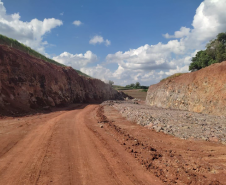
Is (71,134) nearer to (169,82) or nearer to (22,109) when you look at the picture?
(22,109)

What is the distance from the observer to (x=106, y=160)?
5129 mm

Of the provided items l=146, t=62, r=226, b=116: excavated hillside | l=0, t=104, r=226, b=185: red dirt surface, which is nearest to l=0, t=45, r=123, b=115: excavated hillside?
l=0, t=104, r=226, b=185: red dirt surface

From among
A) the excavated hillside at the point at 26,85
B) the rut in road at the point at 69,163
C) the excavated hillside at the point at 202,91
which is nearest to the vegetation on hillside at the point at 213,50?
the excavated hillside at the point at 202,91

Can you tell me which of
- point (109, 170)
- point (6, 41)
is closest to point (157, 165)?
point (109, 170)

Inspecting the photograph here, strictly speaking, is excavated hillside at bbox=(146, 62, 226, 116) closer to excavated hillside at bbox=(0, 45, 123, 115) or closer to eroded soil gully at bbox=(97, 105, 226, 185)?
eroded soil gully at bbox=(97, 105, 226, 185)

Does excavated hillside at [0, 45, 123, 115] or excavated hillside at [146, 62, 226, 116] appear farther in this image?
excavated hillside at [146, 62, 226, 116]

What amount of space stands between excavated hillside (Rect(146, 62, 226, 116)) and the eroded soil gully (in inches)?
445

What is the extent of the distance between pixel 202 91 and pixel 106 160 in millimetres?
18355

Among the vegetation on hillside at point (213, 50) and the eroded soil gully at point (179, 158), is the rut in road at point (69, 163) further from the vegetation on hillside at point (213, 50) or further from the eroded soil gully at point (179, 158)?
the vegetation on hillside at point (213, 50)

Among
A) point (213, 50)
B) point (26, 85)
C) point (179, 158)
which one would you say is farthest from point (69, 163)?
point (213, 50)

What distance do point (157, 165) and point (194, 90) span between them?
18594 mm

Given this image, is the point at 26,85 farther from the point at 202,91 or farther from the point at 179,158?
the point at 202,91

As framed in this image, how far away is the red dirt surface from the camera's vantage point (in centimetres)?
406

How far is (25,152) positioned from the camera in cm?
550
